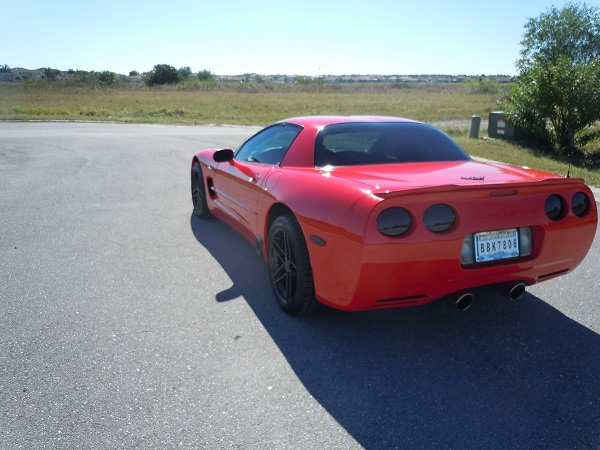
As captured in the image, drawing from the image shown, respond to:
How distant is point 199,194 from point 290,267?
2.80 metres

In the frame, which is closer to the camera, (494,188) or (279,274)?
(494,188)

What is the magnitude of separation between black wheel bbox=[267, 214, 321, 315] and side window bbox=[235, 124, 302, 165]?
75 cm

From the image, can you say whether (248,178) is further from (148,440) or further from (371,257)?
(148,440)

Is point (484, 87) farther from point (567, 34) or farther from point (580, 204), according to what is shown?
point (580, 204)

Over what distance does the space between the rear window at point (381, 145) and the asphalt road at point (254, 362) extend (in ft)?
3.51

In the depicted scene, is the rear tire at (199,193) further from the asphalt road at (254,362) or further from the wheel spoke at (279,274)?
the wheel spoke at (279,274)

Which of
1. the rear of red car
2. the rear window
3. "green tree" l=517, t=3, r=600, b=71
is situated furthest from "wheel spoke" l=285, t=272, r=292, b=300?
"green tree" l=517, t=3, r=600, b=71

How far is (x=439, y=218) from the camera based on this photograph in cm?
278

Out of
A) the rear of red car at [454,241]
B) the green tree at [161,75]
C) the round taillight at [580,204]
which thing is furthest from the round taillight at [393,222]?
the green tree at [161,75]

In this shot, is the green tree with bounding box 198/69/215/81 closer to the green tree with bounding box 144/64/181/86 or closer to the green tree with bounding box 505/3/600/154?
the green tree with bounding box 144/64/181/86

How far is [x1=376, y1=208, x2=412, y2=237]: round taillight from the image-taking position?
2.70 meters

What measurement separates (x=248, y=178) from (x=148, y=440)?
93.8 inches

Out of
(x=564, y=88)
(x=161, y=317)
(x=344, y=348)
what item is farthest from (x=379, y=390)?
(x=564, y=88)

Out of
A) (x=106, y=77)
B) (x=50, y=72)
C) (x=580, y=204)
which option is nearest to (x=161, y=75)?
(x=106, y=77)
